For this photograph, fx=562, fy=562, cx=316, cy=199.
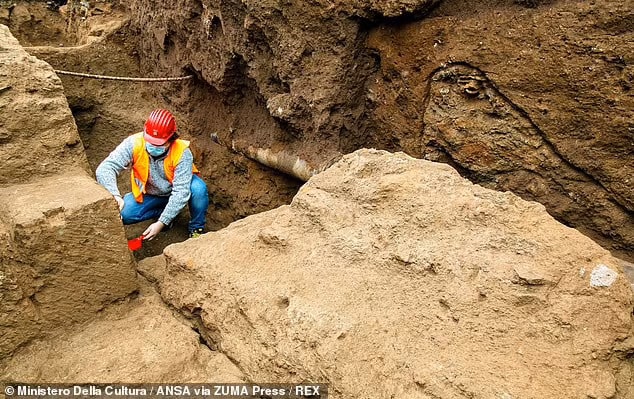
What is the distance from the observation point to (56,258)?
73.8 inches

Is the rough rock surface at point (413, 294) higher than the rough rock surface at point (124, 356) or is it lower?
higher

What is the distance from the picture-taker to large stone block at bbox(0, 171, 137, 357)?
1.81m

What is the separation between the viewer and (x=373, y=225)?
6.04ft

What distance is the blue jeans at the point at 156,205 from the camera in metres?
3.23

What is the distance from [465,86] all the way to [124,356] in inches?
71.3

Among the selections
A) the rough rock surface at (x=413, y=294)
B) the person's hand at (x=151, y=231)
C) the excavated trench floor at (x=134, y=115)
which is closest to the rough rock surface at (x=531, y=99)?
the rough rock surface at (x=413, y=294)

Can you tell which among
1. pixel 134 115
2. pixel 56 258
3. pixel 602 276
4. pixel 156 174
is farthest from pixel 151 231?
pixel 602 276

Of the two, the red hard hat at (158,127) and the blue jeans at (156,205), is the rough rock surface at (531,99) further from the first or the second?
the blue jeans at (156,205)

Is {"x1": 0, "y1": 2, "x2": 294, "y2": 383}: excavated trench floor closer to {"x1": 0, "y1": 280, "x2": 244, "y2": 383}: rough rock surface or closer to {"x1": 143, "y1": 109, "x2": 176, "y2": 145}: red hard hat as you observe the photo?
{"x1": 0, "y1": 280, "x2": 244, "y2": 383}: rough rock surface

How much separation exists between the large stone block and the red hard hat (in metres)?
0.81

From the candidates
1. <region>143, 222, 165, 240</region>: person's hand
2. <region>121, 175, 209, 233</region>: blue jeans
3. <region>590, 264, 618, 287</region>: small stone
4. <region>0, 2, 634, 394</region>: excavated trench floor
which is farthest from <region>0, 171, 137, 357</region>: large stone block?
<region>590, 264, 618, 287</region>: small stone

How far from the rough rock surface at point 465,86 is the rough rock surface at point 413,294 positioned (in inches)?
28.7

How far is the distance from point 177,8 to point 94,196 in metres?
2.18

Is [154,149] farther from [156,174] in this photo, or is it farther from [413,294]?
[413,294]
